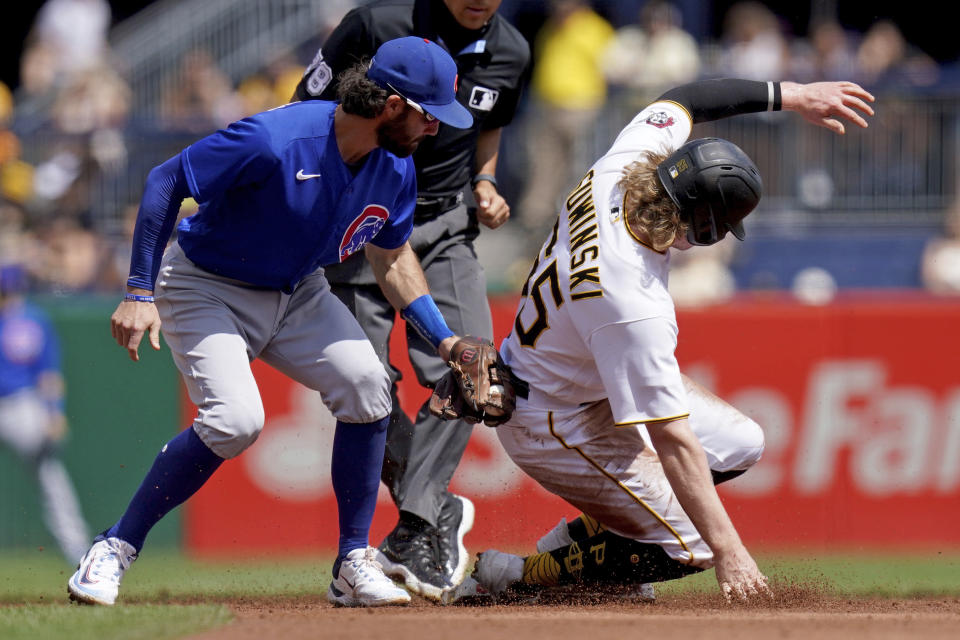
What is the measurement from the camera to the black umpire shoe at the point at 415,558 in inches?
233

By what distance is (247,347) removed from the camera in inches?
212

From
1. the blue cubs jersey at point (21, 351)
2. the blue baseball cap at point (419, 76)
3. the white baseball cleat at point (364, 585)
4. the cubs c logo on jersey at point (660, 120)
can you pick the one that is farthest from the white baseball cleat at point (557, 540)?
the blue cubs jersey at point (21, 351)

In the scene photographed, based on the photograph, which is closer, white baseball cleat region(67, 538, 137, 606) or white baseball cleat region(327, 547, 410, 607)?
white baseball cleat region(67, 538, 137, 606)

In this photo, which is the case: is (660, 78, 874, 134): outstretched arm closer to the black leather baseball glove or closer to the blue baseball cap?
the blue baseball cap

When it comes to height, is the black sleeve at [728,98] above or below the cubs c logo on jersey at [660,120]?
above

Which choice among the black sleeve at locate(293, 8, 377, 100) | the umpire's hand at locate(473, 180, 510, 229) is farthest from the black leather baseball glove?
the black sleeve at locate(293, 8, 377, 100)

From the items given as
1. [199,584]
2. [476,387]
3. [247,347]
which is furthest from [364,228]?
[199,584]

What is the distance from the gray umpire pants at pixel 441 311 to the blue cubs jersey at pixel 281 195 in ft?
2.90

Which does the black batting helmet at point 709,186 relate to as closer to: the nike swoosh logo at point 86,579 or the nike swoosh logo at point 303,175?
the nike swoosh logo at point 303,175

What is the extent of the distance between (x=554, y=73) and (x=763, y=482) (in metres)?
4.54

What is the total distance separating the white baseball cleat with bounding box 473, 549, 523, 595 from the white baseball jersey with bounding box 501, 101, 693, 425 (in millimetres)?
853

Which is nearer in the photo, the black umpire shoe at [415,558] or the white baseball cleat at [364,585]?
the white baseball cleat at [364,585]

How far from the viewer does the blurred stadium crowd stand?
10867 millimetres

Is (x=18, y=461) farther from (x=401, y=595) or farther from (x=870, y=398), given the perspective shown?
(x=870, y=398)
